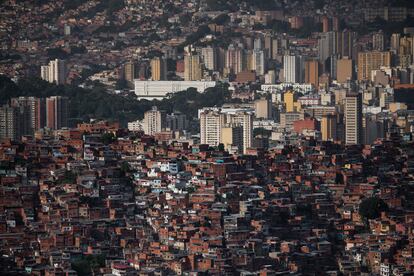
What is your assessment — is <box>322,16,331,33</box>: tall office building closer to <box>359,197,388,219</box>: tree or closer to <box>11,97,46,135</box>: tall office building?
<box>11,97,46,135</box>: tall office building

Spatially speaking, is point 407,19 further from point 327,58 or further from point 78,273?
point 78,273

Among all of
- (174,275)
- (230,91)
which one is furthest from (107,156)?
(230,91)

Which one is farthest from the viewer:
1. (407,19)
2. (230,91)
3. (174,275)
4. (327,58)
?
(407,19)

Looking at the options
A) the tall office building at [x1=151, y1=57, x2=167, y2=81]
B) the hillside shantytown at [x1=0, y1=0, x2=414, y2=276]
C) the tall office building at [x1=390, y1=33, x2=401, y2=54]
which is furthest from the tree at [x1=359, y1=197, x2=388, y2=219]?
the tall office building at [x1=390, y1=33, x2=401, y2=54]

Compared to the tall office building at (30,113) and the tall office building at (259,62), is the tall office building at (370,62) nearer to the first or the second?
the tall office building at (259,62)

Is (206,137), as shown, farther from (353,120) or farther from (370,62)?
(370,62)

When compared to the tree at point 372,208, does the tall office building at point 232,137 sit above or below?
above

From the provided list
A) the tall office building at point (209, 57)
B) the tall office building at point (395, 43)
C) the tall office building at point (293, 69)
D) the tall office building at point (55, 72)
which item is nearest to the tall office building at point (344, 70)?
the tall office building at point (293, 69)
